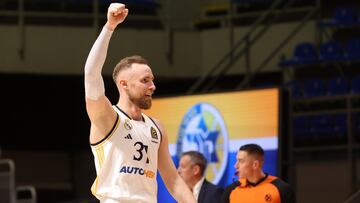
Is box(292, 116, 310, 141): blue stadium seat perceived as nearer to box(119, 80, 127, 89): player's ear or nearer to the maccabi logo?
the maccabi logo

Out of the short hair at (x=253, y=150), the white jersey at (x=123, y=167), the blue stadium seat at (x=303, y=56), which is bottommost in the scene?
the short hair at (x=253, y=150)

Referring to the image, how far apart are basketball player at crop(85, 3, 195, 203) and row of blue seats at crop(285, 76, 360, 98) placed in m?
10.1

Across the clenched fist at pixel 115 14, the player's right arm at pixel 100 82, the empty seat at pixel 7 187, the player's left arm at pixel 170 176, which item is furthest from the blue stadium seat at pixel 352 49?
the clenched fist at pixel 115 14

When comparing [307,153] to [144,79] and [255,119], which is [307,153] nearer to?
[255,119]

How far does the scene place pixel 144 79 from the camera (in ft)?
19.0

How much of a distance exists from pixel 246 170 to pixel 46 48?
983 cm

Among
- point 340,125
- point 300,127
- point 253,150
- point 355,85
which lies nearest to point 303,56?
point 355,85

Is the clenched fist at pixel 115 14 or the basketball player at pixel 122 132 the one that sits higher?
the clenched fist at pixel 115 14

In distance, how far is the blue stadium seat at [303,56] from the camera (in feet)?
53.6

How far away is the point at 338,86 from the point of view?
1583cm

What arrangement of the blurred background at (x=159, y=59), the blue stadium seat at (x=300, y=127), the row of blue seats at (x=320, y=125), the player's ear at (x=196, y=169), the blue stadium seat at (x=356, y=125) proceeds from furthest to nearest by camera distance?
the blurred background at (x=159, y=59) < the blue stadium seat at (x=300, y=127) < the row of blue seats at (x=320, y=125) < the blue stadium seat at (x=356, y=125) < the player's ear at (x=196, y=169)

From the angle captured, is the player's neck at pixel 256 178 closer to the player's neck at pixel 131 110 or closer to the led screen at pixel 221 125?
the led screen at pixel 221 125

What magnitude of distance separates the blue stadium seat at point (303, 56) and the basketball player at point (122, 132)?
10.7 metres

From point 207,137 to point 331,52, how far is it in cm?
530
